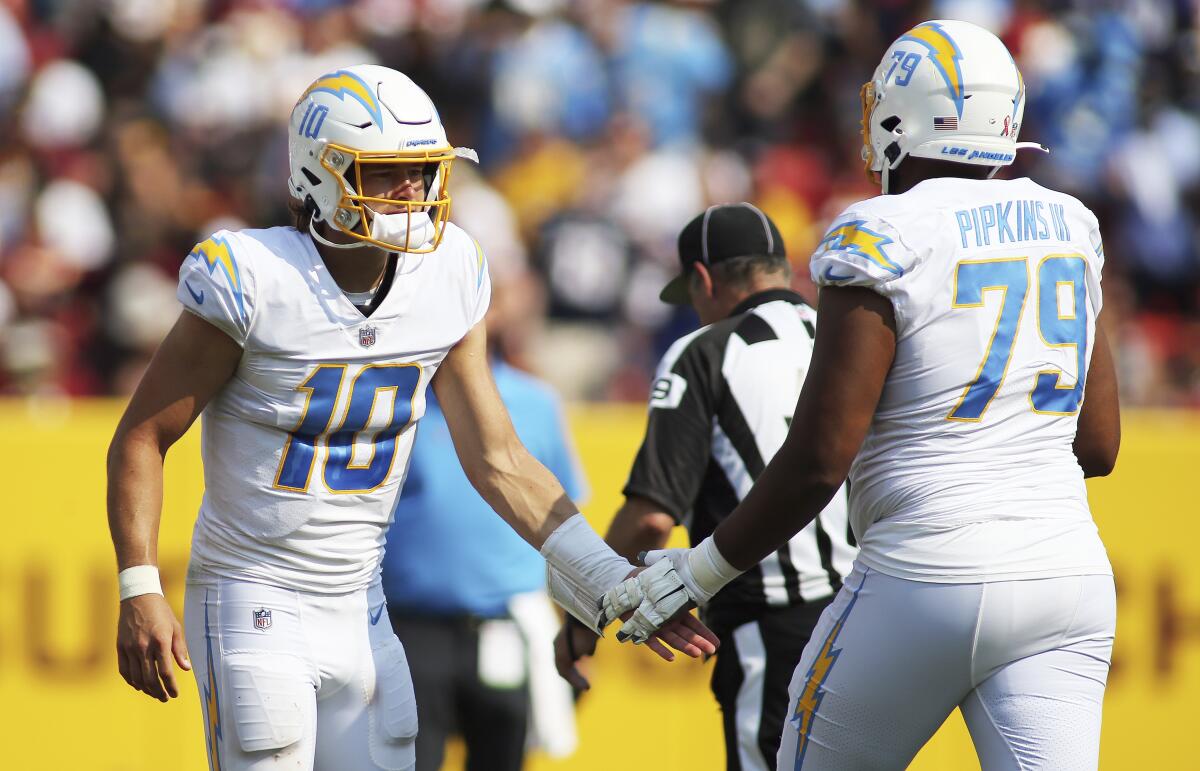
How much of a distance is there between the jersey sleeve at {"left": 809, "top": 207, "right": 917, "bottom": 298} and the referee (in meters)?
1.15

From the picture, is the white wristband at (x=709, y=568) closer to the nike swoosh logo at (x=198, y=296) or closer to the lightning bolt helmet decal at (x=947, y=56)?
the lightning bolt helmet decal at (x=947, y=56)

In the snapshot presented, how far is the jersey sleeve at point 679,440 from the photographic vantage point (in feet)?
13.2

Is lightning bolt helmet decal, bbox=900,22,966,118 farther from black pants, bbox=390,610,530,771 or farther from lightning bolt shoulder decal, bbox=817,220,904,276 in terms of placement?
black pants, bbox=390,610,530,771

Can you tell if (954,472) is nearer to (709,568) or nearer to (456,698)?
(709,568)

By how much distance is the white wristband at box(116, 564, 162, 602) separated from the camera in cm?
314

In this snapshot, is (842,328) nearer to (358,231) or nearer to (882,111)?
(882,111)


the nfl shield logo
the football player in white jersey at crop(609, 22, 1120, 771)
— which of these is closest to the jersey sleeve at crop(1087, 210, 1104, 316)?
the football player in white jersey at crop(609, 22, 1120, 771)

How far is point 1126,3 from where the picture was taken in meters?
10.7

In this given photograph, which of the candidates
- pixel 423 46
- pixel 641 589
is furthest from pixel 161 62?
pixel 641 589

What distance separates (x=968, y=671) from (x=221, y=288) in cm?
169

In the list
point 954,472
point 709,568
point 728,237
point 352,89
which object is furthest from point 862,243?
point 728,237

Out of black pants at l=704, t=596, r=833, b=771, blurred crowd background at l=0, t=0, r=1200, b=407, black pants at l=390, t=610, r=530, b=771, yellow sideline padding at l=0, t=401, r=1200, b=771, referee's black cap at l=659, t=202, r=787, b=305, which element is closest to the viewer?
black pants at l=704, t=596, r=833, b=771

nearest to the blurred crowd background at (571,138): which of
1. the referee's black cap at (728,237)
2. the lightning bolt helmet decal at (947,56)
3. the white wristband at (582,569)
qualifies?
the referee's black cap at (728,237)

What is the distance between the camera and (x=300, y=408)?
3.24m
